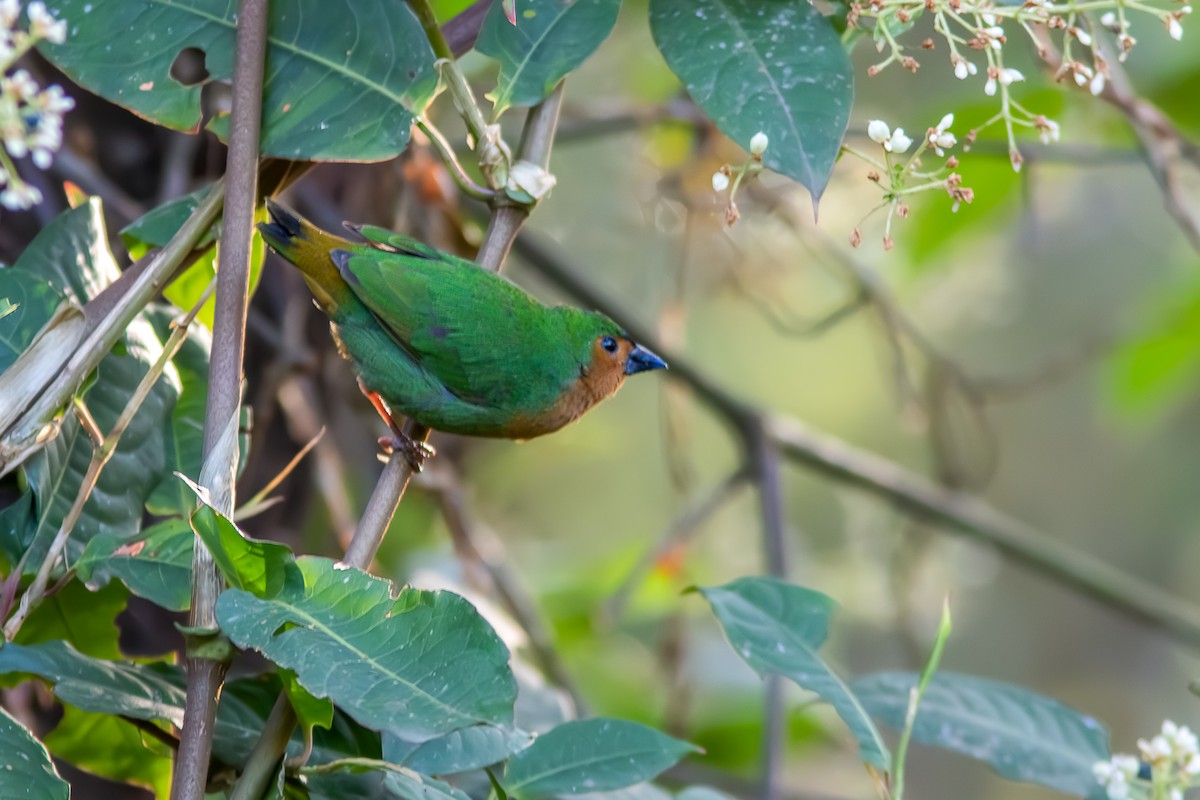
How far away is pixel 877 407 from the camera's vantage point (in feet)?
26.3

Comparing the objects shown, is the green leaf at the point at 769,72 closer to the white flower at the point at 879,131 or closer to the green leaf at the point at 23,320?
the white flower at the point at 879,131

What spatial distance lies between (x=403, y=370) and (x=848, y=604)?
3.54 metres

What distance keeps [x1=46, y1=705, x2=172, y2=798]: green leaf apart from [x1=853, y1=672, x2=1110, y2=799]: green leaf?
104cm

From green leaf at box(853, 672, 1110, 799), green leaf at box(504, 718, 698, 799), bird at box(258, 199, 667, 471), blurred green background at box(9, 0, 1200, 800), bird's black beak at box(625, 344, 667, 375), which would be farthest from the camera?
blurred green background at box(9, 0, 1200, 800)

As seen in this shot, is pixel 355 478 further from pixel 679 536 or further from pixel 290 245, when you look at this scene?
pixel 290 245

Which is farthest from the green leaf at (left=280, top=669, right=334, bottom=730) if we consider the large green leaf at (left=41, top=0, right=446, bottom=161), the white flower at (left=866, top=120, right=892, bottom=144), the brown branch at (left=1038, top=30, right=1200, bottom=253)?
the brown branch at (left=1038, top=30, right=1200, bottom=253)

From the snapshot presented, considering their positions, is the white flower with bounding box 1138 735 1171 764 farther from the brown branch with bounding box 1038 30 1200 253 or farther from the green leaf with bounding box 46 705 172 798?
the brown branch with bounding box 1038 30 1200 253

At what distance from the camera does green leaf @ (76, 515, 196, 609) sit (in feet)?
4.50

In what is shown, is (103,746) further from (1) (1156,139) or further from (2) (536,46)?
(1) (1156,139)

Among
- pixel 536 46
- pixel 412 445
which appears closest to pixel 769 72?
pixel 536 46

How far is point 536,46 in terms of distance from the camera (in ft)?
Result: 5.33

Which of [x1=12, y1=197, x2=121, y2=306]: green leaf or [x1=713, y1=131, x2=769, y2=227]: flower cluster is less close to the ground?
Result: [x1=713, y1=131, x2=769, y2=227]: flower cluster

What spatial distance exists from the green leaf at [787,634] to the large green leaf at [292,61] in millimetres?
796

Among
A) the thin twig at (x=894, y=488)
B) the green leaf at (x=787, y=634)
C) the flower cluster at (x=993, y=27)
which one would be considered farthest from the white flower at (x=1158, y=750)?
the thin twig at (x=894, y=488)
